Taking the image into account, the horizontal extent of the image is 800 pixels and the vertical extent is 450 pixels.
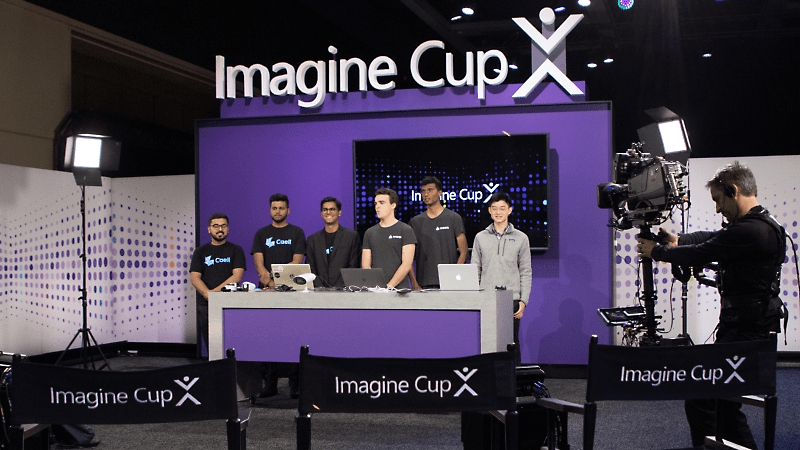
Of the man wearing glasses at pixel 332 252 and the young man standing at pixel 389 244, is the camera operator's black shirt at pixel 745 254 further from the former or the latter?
the man wearing glasses at pixel 332 252

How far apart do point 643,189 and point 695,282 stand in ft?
12.3

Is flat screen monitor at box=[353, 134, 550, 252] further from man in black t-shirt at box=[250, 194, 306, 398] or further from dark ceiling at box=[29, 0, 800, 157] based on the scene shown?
dark ceiling at box=[29, 0, 800, 157]

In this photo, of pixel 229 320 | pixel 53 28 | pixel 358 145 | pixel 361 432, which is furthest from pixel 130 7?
pixel 361 432

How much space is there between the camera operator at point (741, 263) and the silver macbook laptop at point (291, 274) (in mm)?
2592

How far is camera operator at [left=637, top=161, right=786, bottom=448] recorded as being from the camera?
3.15 m

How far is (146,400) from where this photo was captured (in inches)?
90.4

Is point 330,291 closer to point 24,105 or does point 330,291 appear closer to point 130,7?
point 130,7

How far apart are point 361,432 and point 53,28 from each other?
23.2 feet

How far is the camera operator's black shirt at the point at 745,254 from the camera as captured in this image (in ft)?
10.3

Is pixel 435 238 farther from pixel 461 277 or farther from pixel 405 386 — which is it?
pixel 405 386

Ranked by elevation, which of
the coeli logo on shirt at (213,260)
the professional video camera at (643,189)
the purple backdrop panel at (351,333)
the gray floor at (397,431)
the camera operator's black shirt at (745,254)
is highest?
the professional video camera at (643,189)

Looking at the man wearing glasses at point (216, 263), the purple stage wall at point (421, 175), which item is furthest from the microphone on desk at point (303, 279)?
the purple stage wall at point (421, 175)

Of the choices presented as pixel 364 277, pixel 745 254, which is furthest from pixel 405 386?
pixel 364 277

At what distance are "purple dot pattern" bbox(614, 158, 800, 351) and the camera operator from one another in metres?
3.76
